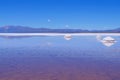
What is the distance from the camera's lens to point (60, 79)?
5.83m

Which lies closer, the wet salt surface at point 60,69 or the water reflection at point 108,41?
the wet salt surface at point 60,69

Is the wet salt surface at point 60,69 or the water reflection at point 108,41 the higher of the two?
the wet salt surface at point 60,69

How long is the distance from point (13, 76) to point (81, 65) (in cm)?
235

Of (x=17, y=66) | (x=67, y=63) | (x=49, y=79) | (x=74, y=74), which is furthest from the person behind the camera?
(x=67, y=63)

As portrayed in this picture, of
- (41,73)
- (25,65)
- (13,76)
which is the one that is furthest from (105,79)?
(25,65)

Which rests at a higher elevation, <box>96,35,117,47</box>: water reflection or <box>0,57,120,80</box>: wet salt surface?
<box>0,57,120,80</box>: wet salt surface

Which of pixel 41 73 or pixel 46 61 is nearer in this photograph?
pixel 41 73

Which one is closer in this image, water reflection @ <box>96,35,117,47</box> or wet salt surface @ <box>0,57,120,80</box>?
wet salt surface @ <box>0,57,120,80</box>

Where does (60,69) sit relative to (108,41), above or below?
above

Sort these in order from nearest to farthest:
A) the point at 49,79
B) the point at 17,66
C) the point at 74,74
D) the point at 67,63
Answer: the point at 49,79 → the point at 74,74 → the point at 17,66 → the point at 67,63

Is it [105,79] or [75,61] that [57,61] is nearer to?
[75,61]

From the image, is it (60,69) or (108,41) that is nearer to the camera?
(60,69)

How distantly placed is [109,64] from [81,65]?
0.84 metres

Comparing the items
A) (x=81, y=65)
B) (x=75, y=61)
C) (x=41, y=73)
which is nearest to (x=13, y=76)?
(x=41, y=73)
